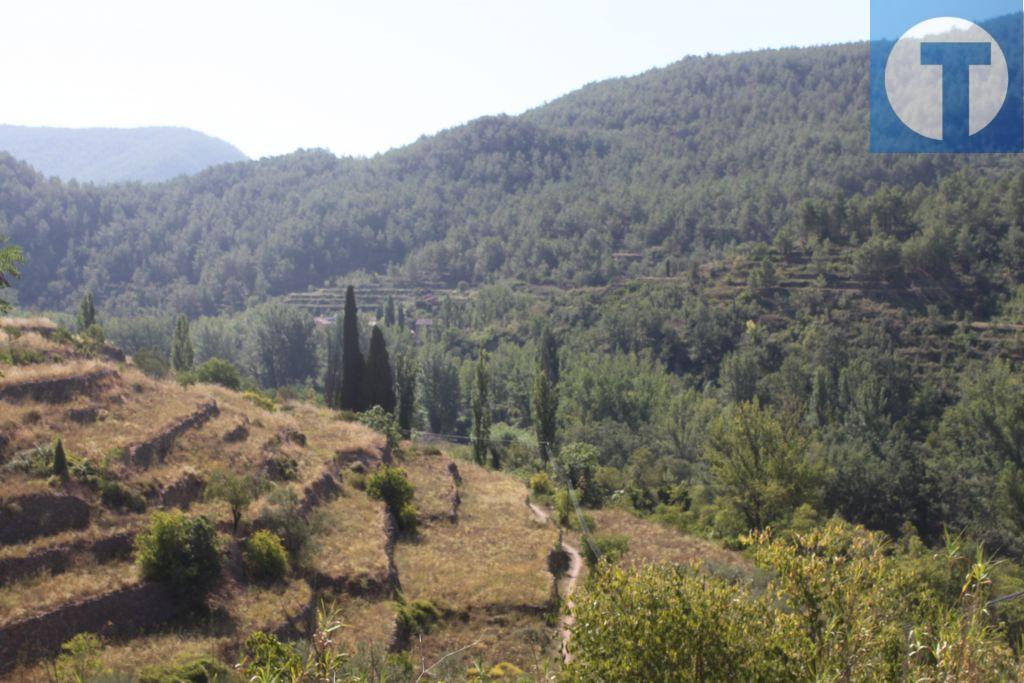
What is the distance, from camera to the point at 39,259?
454ft

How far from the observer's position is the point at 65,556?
1628cm

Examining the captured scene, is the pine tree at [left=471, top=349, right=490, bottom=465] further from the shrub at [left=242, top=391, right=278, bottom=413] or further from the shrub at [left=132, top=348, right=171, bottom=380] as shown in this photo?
the shrub at [left=132, top=348, right=171, bottom=380]

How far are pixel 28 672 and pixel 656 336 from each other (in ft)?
235

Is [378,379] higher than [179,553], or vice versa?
[179,553]

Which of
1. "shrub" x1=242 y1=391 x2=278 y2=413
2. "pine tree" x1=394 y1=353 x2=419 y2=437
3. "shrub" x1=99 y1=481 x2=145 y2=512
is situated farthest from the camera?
"pine tree" x1=394 y1=353 x2=419 y2=437

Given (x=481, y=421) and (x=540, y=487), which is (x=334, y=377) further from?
(x=540, y=487)

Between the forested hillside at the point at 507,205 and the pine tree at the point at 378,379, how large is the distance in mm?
57667

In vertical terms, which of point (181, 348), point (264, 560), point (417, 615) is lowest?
point (417, 615)

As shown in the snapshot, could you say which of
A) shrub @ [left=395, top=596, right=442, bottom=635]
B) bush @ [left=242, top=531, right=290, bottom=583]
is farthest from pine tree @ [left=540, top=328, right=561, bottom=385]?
bush @ [left=242, top=531, right=290, bottom=583]

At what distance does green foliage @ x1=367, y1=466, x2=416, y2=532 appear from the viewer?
26859mm

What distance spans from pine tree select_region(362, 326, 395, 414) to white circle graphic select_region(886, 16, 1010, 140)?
9461 centimetres

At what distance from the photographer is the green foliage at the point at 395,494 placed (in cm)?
2686

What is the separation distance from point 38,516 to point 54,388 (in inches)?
265

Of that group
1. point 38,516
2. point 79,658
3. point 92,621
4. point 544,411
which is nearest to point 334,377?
point 544,411
